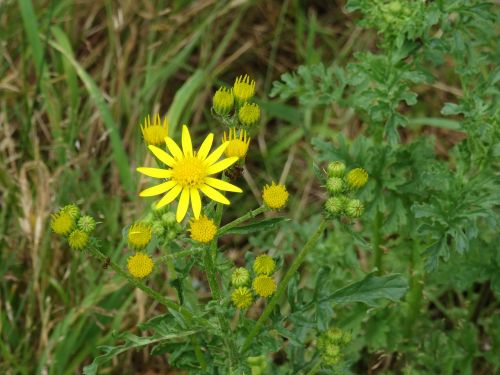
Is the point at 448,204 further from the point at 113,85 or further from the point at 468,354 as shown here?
the point at 113,85

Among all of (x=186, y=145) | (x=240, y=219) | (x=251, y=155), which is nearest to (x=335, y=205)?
(x=240, y=219)

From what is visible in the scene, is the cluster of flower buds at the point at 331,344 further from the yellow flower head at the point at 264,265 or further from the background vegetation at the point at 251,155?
the yellow flower head at the point at 264,265

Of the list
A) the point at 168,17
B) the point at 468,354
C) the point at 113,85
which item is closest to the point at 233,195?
the point at 113,85

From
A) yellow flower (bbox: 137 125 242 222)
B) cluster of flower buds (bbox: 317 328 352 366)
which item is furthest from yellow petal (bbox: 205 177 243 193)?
cluster of flower buds (bbox: 317 328 352 366)

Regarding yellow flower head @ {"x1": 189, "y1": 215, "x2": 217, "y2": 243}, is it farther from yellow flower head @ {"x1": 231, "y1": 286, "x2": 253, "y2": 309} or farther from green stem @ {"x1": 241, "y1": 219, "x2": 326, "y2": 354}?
green stem @ {"x1": 241, "y1": 219, "x2": 326, "y2": 354}

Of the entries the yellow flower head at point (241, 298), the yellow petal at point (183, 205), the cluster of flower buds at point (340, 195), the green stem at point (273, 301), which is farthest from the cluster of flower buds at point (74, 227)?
the cluster of flower buds at point (340, 195)
